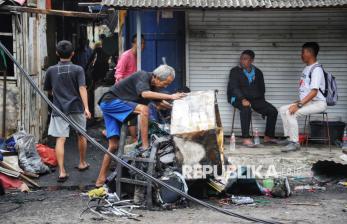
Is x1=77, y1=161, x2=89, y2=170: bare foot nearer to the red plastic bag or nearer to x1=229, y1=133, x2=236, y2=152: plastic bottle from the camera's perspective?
the red plastic bag

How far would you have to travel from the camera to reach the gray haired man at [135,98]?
24.4ft

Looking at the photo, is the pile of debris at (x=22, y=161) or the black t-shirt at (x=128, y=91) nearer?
the black t-shirt at (x=128, y=91)

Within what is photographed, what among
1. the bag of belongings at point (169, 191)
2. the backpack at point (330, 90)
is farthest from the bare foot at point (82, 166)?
the backpack at point (330, 90)

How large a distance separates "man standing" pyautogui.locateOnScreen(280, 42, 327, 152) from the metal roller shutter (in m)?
0.72

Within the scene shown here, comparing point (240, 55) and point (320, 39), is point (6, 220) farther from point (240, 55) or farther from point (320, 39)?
point (320, 39)

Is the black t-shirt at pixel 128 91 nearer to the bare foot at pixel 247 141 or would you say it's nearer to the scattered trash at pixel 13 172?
the scattered trash at pixel 13 172

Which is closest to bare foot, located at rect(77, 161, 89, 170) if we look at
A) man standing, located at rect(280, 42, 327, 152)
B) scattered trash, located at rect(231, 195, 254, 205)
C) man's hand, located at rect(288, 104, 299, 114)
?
scattered trash, located at rect(231, 195, 254, 205)

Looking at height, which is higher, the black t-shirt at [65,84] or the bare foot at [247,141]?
the black t-shirt at [65,84]

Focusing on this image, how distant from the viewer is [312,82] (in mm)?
9414

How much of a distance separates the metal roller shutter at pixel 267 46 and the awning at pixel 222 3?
102cm

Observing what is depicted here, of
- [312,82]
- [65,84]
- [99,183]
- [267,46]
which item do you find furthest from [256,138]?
[65,84]

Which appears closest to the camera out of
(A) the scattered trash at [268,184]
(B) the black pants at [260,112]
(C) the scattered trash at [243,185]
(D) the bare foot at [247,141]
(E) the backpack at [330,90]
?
(C) the scattered trash at [243,185]

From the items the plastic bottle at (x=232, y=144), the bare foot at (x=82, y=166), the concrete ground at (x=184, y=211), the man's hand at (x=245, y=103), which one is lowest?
the concrete ground at (x=184, y=211)

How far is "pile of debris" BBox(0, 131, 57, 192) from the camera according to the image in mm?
8172
